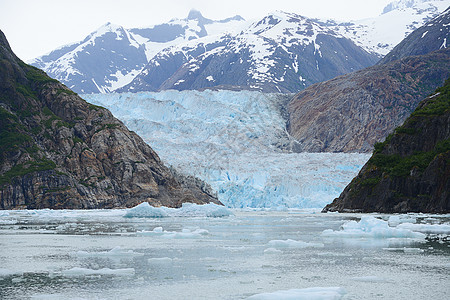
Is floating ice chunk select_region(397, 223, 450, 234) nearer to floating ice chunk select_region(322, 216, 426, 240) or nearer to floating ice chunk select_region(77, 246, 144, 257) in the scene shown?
floating ice chunk select_region(322, 216, 426, 240)

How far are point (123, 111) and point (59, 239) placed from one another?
86.6m

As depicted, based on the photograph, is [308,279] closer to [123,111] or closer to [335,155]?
[335,155]

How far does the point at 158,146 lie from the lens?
94062 mm

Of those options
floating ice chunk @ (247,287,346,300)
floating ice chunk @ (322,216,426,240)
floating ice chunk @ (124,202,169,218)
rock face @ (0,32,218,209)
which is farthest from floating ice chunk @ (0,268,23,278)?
rock face @ (0,32,218,209)

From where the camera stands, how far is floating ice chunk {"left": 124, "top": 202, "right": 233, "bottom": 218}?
2023 inches

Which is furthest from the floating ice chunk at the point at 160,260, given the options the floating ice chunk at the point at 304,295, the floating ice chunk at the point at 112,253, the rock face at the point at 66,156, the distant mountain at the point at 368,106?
the distant mountain at the point at 368,106

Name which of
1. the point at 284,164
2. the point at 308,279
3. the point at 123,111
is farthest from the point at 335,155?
the point at 308,279

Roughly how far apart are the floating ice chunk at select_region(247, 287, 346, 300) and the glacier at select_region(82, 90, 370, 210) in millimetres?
58944

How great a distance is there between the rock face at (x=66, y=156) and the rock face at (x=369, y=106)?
50393 millimetres

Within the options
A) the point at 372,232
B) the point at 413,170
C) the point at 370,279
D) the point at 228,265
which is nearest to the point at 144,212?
the point at 413,170

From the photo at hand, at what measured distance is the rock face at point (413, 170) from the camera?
157ft

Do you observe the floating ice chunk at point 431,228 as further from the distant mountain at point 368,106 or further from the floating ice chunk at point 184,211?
the distant mountain at point 368,106

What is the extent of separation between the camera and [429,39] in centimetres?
15512

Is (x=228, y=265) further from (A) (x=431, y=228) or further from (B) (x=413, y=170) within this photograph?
(B) (x=413, y=170)
